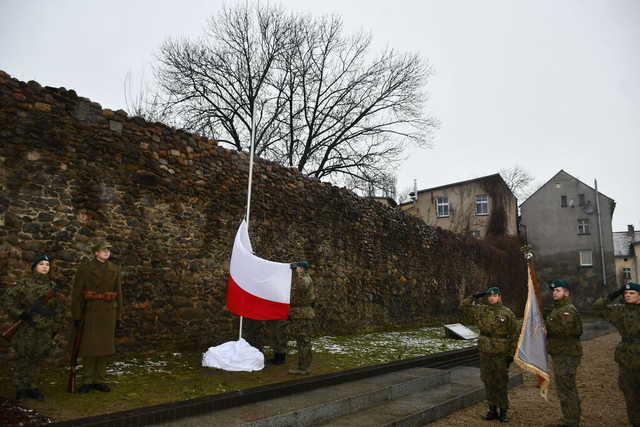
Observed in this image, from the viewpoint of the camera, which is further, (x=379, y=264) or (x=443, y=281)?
(x=443, y=281)

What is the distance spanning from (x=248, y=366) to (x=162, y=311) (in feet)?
7.03

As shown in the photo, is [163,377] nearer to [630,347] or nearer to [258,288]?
[258,288]

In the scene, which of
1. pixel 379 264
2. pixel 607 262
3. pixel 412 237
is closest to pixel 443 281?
pixel 412 237

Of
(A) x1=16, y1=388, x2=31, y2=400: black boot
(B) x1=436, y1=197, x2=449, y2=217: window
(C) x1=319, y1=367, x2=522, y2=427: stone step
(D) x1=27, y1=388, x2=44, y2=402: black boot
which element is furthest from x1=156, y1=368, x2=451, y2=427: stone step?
(B) x1=436, y1=197, x2=449, y2=217: window

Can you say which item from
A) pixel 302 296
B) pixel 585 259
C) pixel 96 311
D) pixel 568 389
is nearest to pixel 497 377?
pixel 568 389

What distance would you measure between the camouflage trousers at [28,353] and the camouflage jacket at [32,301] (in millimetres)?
84

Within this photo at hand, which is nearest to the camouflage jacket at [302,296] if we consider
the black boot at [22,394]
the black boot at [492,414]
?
the black boot at [492,414]

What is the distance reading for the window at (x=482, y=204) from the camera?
3025 centimetres

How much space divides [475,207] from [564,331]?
2648 centimetres

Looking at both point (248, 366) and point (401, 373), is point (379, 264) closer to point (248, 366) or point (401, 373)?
point (401, 373)

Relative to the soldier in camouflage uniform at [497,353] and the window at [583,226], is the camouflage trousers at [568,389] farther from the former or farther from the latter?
the window at [583,226]

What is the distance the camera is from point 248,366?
6750 mm

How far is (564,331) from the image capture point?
522 cm

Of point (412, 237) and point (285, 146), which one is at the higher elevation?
point (285, 146)
